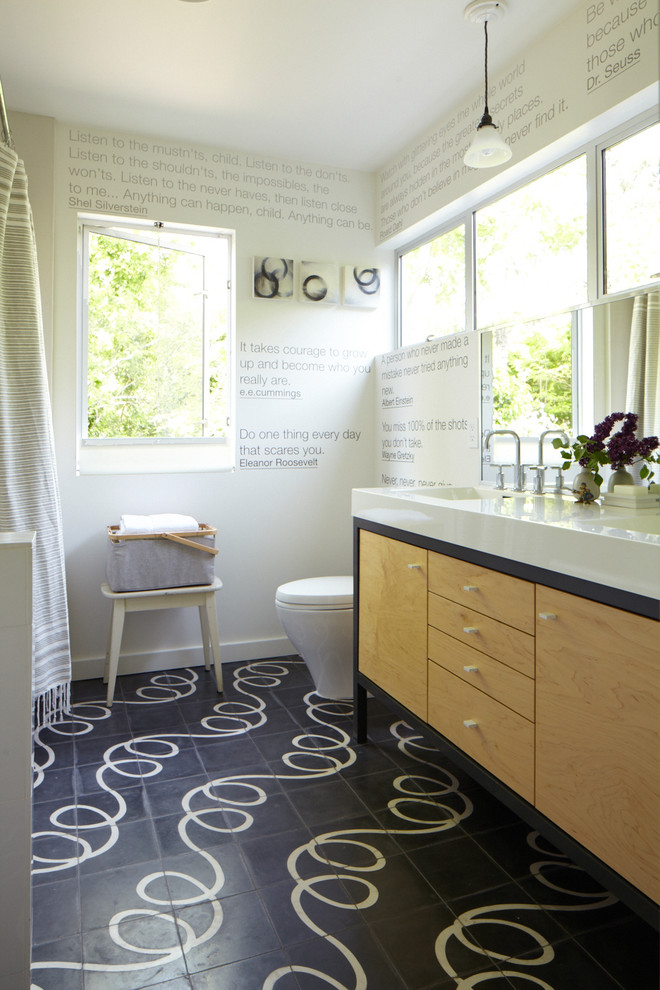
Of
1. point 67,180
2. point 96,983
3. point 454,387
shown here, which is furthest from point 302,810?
point 67,180

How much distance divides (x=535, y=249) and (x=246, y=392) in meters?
1.44

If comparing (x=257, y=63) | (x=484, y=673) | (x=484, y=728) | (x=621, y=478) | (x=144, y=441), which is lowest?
(x=484, y=728)

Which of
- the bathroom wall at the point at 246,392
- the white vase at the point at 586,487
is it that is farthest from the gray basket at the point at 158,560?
the white vase at the point at 586,487

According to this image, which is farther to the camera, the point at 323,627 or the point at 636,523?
the point at 323,627

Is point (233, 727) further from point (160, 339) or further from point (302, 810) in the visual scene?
point (160, 339)

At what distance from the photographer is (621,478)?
75.5 inches

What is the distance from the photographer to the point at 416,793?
2.04 metres

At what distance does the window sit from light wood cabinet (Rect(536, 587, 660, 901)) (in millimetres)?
2273

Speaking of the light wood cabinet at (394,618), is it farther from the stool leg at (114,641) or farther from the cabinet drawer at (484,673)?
the stool leg at (114,641)

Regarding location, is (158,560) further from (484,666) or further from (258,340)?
(484,666)

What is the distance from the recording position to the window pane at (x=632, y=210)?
6.49ft

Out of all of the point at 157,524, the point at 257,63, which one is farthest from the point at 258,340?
the point at 257,63

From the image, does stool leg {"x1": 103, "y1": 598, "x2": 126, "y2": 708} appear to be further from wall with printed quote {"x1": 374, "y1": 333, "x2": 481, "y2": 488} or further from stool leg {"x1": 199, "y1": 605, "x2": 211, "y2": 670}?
wall with printed quote {"x1": 374, "y1": 333, "x2": 481, "y2": 488}

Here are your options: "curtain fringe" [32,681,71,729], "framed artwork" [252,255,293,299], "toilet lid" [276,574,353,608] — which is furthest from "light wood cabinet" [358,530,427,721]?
"framed artwork" [252,255,293,299]
